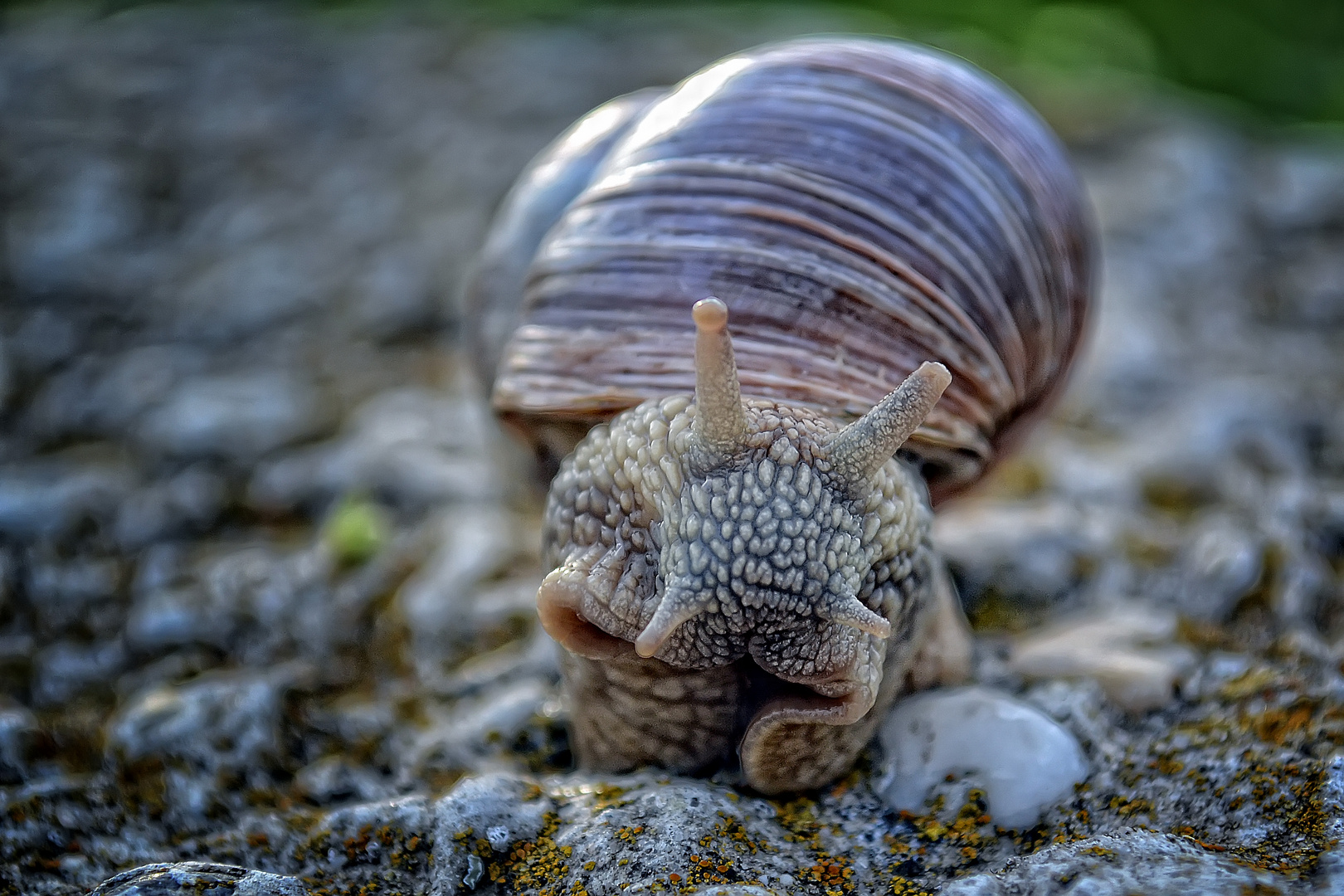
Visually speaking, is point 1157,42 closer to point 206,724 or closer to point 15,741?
point 206,724

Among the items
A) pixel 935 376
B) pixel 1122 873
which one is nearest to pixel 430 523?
pixel 935 376

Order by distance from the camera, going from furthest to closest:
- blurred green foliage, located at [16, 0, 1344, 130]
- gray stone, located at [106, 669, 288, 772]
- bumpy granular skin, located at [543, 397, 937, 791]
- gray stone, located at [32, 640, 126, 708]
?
blurred green foliage, located at [16, 0, 1344, 130]
gray stone, located at [32, 640, 126, 708]
gray stone, located at [106, 669, 288, 772]
bumpy granular skin, located at [543, 397, 937, 791]

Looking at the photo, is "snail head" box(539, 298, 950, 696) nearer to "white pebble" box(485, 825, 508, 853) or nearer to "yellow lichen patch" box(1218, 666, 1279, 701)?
"white pebble" box(485, 825, 508, 853)

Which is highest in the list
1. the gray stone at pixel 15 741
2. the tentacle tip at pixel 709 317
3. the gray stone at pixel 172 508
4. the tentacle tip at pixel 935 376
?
the tentacle tip at pixel 709 317

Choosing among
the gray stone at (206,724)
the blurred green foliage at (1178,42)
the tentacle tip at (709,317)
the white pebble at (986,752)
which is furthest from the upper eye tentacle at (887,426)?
the blurred green foliage at (1178,42)

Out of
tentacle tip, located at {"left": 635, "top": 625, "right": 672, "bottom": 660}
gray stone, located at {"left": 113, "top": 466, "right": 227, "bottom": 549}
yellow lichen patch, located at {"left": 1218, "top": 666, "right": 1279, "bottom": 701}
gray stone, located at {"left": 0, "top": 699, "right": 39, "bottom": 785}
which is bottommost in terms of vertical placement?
gray stone, located at {"left": 0, "top": 699, "right": 39, "bottom": 785}

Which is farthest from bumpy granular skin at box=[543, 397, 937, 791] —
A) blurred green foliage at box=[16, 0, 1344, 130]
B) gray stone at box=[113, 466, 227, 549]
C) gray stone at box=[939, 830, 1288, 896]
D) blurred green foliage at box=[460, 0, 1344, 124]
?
blurred green foliage at box=[460, 0, 1344, 124]

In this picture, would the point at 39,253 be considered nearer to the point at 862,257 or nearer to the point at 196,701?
the point at 196,701

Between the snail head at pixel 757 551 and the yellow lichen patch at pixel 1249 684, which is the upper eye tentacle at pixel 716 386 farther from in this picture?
the yellow lichen patch at pixel 1249 684
